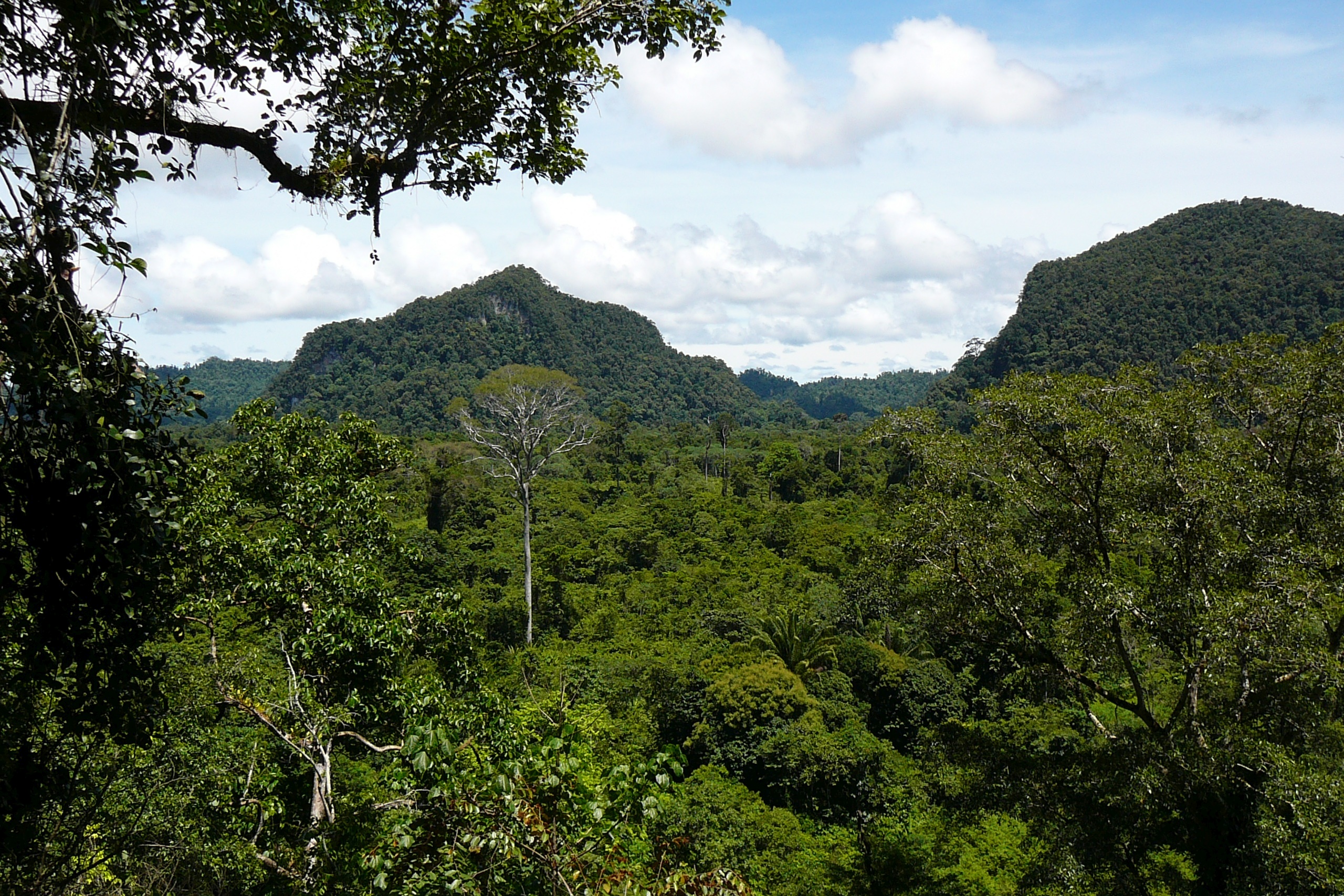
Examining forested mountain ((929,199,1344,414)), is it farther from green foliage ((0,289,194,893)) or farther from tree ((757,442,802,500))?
green foliage ((0,289,194,893))

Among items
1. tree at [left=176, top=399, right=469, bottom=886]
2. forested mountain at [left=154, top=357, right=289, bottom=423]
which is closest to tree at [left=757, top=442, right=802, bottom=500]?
tree at [left=176, top=399, right=469, bottom=886]

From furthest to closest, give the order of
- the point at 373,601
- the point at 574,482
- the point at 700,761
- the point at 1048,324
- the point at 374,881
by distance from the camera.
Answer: the point at 1048,324
the point at 574,482
the point at 700,761
the point at 373,601
the point at 374,881

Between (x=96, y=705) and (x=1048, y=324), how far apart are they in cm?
9489

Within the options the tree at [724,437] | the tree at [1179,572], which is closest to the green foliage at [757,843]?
the tree at [1179,572]

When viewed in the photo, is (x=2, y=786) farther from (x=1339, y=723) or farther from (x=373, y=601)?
(x=1339, y=723)

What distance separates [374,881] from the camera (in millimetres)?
2693

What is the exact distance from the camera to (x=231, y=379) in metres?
154

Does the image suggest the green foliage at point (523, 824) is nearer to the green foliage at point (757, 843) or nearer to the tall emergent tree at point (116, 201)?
the tall emergent tree at point (116, 201)

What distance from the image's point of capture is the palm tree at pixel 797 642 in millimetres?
20266

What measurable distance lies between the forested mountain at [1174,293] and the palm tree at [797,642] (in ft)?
156

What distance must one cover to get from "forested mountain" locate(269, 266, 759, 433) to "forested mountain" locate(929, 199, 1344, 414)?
42242 mm

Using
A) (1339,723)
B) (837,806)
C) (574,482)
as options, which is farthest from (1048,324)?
(1339,723)

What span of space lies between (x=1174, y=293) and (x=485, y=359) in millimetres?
78840

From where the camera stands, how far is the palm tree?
20.3m
